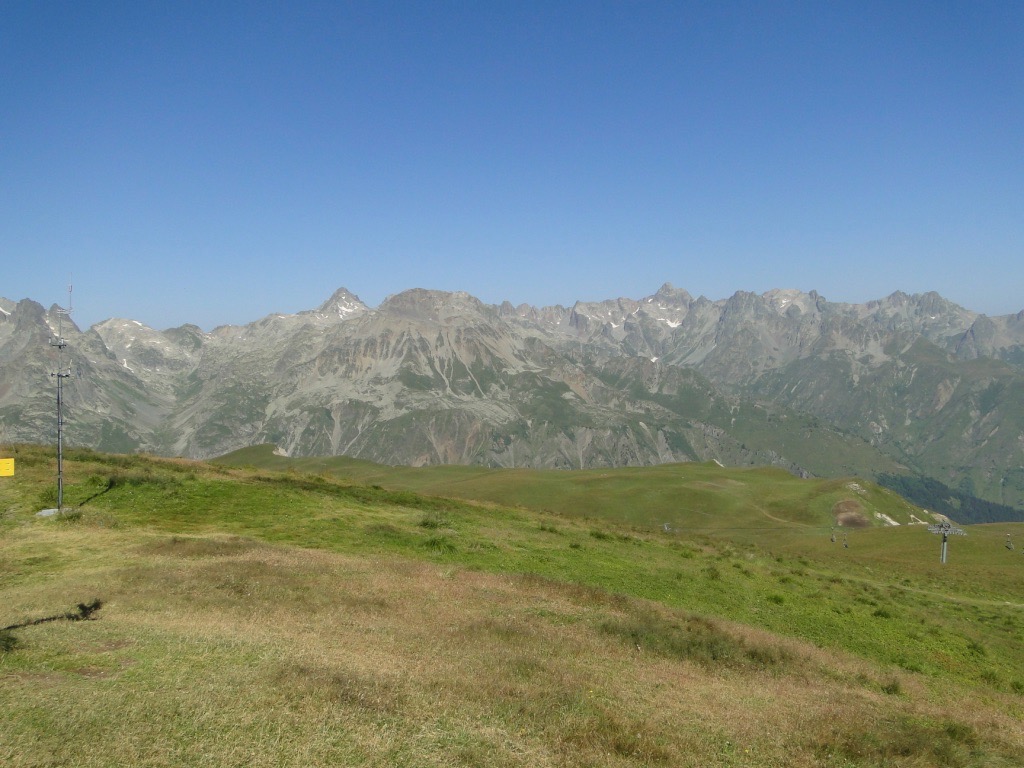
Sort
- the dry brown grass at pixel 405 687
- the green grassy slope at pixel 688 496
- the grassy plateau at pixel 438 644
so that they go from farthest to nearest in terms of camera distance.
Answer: the green grassy slope at pixel 688 496 → the grassy plateau at pixel 438 644 → the dry brown grass at pixel 405 687

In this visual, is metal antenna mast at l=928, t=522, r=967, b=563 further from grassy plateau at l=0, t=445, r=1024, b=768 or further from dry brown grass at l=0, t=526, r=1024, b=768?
dry brown grass at l=0, t=526, r=1024, b=768

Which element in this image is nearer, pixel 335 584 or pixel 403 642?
pixel 403 642

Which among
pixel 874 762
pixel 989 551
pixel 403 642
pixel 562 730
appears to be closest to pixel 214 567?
pixel 403 642

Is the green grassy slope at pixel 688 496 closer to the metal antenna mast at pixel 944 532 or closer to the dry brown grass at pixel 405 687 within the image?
the metal antenna mast at pixel 944 532

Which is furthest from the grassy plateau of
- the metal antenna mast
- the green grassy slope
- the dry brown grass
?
the green grassy slope

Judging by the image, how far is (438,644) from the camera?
18.5 meters

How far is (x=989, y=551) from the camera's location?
68750 millimetres

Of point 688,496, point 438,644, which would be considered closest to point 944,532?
point 438,644

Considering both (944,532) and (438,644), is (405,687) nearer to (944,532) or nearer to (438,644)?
(438,644)

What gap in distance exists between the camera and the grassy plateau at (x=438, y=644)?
1268cm

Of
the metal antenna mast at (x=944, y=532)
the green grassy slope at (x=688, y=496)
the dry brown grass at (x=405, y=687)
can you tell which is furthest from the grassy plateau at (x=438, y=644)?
the green grassy slope at (x=688, y=496)

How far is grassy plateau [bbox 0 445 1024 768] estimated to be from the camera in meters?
12.7

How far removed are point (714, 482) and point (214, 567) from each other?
134666 mm

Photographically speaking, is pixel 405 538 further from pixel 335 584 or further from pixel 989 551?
pixel 989 551
